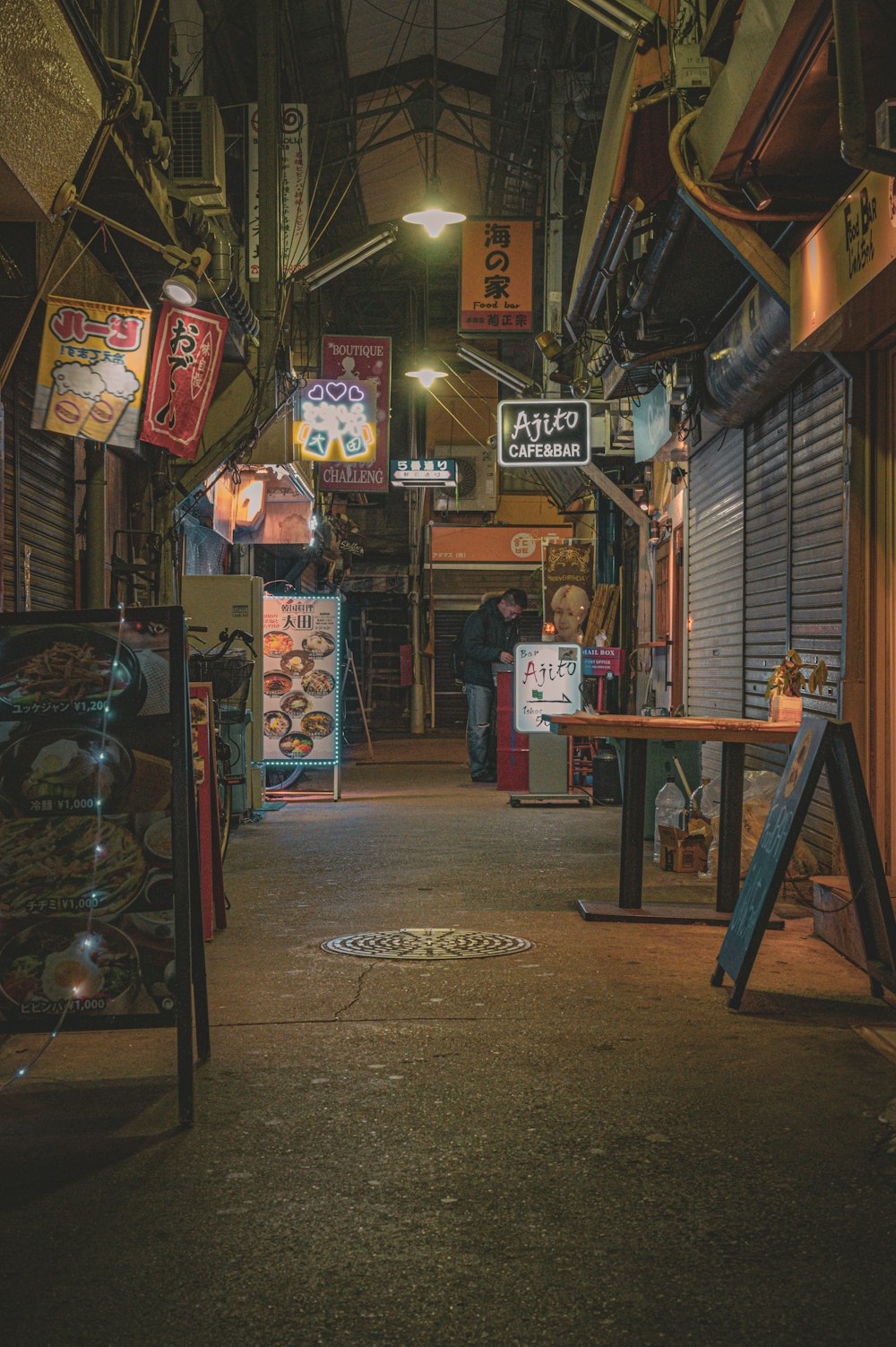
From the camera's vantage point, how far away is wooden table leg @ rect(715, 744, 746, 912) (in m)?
7.67

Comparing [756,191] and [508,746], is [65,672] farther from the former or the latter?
[508,746]

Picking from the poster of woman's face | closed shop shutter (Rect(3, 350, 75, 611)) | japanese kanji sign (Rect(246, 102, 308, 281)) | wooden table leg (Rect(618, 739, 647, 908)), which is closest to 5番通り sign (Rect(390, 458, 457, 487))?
the poster of woman's face

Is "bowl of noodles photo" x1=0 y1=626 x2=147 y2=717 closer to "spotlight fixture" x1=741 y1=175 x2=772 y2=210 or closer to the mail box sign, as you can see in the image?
"spotlight fixture" x1=741 y1=175 x2=772 y2=210

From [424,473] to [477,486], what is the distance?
5093 millimetres

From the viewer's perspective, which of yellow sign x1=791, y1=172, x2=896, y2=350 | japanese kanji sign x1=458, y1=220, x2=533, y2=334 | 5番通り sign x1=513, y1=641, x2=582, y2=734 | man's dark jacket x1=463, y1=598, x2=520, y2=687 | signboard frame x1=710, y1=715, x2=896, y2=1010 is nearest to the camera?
signboard frame x1=710, y1=715, x2=896, y2=1010

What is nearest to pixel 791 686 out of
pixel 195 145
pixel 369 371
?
pixel 195 145

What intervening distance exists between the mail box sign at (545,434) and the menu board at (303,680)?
14.3ft

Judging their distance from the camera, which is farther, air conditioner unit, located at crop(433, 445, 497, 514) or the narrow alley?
air conditioner unit, located at crop(433, 445, 497, 514)

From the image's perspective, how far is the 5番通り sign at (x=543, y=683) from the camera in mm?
15586

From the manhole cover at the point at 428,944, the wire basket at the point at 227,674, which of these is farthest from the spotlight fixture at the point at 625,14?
the manhole cover at the point at 428,944

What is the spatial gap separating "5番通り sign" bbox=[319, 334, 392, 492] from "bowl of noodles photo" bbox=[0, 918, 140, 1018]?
16344 mm

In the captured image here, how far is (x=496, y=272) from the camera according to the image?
1872cm

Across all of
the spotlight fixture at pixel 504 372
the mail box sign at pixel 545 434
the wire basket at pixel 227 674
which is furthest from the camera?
the spotlight fixture at pixel 504 372

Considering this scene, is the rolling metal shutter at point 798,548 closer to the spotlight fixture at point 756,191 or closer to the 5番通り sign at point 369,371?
the spotlight fixture at point 756,191
